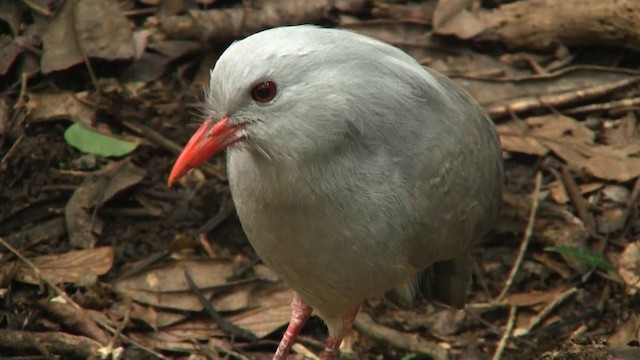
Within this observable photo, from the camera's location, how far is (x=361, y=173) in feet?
15.8

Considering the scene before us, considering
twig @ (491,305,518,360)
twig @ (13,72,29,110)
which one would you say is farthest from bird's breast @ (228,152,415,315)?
twig @ (13,72,29,110)

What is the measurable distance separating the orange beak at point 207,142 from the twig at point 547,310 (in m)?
2.70

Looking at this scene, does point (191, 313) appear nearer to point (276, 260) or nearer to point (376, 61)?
point (276, 260)

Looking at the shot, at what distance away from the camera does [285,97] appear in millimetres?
4461

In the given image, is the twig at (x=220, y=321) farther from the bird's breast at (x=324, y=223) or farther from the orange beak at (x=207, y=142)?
the orange beak at (x=207, y=142)

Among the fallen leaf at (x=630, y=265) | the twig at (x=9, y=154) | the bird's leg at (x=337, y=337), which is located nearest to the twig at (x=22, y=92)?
the twig at (x=9, y=154)

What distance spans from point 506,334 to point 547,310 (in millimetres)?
379

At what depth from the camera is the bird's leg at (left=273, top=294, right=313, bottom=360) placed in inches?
234

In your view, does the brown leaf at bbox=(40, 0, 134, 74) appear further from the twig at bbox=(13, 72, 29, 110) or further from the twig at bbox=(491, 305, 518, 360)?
the twig at bbox=(491, 305, 518, 360)

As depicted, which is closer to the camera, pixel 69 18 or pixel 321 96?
pixel 321 96

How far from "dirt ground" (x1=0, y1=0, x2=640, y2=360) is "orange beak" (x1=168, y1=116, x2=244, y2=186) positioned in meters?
1.64

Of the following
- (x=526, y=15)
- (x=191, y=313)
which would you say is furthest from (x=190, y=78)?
(x=526, y=15)

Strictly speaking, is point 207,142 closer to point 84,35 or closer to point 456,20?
point 84,35

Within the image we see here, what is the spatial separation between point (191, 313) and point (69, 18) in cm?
231
